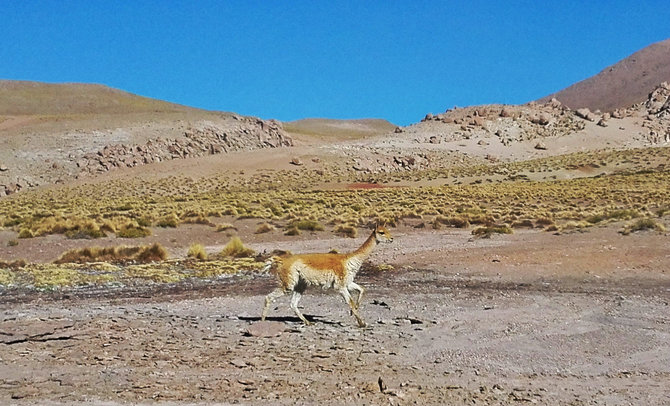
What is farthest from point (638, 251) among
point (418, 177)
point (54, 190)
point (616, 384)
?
point (54, 190)

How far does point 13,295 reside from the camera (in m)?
14.1

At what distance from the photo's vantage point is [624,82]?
179 meters

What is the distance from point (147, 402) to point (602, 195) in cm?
4359

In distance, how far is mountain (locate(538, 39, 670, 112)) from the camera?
547 feet

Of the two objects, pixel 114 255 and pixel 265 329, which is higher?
pixel 265 329

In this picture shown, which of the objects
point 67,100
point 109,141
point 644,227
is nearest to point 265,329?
point 644,227

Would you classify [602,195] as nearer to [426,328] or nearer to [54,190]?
[426,328]

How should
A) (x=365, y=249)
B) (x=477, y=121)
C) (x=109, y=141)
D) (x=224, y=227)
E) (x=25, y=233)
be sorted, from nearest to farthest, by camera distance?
(x=365, y=249) → (x=25, y=233) → (x=224, y=227) → (x=109, y=141) → (x=477, y=121)

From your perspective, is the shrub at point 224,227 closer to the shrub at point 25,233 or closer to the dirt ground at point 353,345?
the shrub at point 25,233

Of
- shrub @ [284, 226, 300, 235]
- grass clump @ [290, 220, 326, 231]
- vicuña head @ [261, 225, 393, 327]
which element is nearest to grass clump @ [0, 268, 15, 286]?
vicuña head @ [261, 225, 393, 327]

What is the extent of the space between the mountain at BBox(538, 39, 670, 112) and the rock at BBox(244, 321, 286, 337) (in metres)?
162

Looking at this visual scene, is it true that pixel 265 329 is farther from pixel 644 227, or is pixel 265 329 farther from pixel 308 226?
pixel 308 226

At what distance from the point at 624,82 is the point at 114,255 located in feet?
590

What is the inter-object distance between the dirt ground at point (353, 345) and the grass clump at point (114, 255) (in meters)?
6.04
